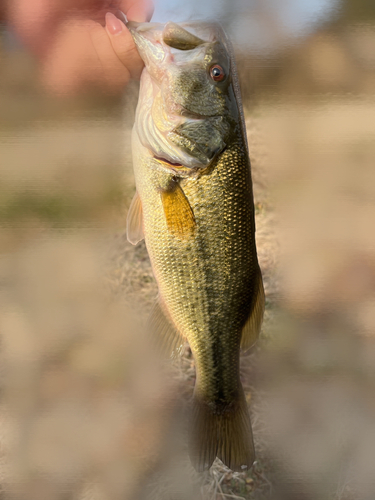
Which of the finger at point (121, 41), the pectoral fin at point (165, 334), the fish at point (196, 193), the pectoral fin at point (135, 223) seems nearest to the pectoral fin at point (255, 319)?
the fish at point (196, 193)

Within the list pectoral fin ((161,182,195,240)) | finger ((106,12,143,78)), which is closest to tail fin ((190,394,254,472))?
pectoral fin ((161,182,195,240))

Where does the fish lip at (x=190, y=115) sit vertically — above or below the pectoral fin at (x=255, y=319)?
above

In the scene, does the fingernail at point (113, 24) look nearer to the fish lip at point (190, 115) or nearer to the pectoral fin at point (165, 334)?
the fish lip at point (190, 115)

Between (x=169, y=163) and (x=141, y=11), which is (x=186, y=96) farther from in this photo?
(x=141, y=11)

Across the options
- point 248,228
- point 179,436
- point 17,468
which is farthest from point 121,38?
point 17,468

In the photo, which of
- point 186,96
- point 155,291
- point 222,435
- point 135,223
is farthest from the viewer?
point 155,291

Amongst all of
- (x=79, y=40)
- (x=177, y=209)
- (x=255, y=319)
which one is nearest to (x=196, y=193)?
(x=177, y=209)
